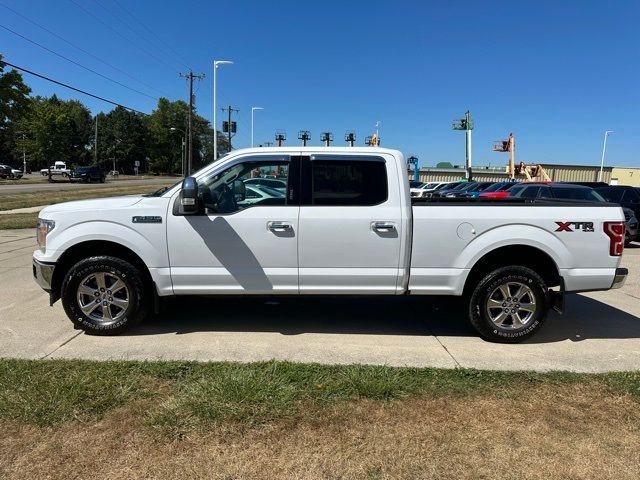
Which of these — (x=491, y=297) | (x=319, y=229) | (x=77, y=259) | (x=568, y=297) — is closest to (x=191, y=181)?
(x=319, y=229)

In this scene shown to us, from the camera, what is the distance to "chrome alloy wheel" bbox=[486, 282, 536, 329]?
5145 mm

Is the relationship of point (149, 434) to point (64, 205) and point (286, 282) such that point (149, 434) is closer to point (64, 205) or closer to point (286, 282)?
point (286, 282)

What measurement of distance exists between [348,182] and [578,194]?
34.3ft

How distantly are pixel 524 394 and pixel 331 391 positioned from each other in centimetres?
149

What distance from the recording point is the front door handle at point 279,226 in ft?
16.3

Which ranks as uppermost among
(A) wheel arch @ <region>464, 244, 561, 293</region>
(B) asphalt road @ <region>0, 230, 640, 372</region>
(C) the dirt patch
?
(A) wheel arch @ <region>464, 244, 561, 293</region>

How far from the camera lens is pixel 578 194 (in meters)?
13.3

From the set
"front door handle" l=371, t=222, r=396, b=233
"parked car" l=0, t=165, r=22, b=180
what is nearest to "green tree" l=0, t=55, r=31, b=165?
"front door handle" l=371, t=222, r=396, b=233

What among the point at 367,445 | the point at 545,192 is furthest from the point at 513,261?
the point at 545,192

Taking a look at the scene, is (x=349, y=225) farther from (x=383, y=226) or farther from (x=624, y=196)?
(x=624, y=196)

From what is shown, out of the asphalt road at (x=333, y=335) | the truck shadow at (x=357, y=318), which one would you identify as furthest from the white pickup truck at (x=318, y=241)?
the truck shadow at (x=357, y=318)

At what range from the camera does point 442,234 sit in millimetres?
5012

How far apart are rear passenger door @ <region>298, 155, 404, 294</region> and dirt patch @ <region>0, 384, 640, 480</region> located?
154cm

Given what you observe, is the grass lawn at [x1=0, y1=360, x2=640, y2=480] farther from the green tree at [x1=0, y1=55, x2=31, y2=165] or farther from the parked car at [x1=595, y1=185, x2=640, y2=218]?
the parked car at [x1=595, y1=185, x2=640, y2=218]
